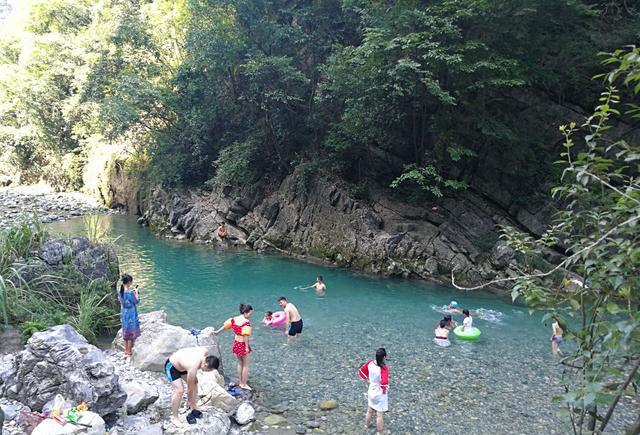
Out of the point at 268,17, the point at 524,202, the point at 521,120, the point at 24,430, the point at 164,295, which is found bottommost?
the point at 164,295

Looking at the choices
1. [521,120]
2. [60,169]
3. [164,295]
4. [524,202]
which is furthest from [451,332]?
[60,169]

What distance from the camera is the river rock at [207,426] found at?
670cm

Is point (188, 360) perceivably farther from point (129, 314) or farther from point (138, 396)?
point (129, 314)

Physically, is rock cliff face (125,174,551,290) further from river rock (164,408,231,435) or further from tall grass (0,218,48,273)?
tall grass (0,218,48,273)

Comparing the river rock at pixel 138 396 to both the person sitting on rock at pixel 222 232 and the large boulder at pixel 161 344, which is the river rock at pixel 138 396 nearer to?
the large boulder at pixel 161 344

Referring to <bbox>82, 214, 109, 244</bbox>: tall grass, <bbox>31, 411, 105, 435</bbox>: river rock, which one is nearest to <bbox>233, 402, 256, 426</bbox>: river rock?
<bbox>31, 411, 105, 435</bbox>: river rock

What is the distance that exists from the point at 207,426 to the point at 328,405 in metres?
2.47

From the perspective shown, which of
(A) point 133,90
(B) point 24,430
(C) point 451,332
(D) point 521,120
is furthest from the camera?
(A) point 133,90

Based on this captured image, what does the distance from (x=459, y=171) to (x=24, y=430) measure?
697 inches

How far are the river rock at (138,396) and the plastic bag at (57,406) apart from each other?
3.43 ft

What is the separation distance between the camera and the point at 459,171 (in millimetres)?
19438

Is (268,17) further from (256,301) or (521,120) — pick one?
(256,301)

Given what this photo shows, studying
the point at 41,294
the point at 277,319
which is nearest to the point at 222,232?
the point at 277,319

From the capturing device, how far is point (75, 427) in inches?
229
